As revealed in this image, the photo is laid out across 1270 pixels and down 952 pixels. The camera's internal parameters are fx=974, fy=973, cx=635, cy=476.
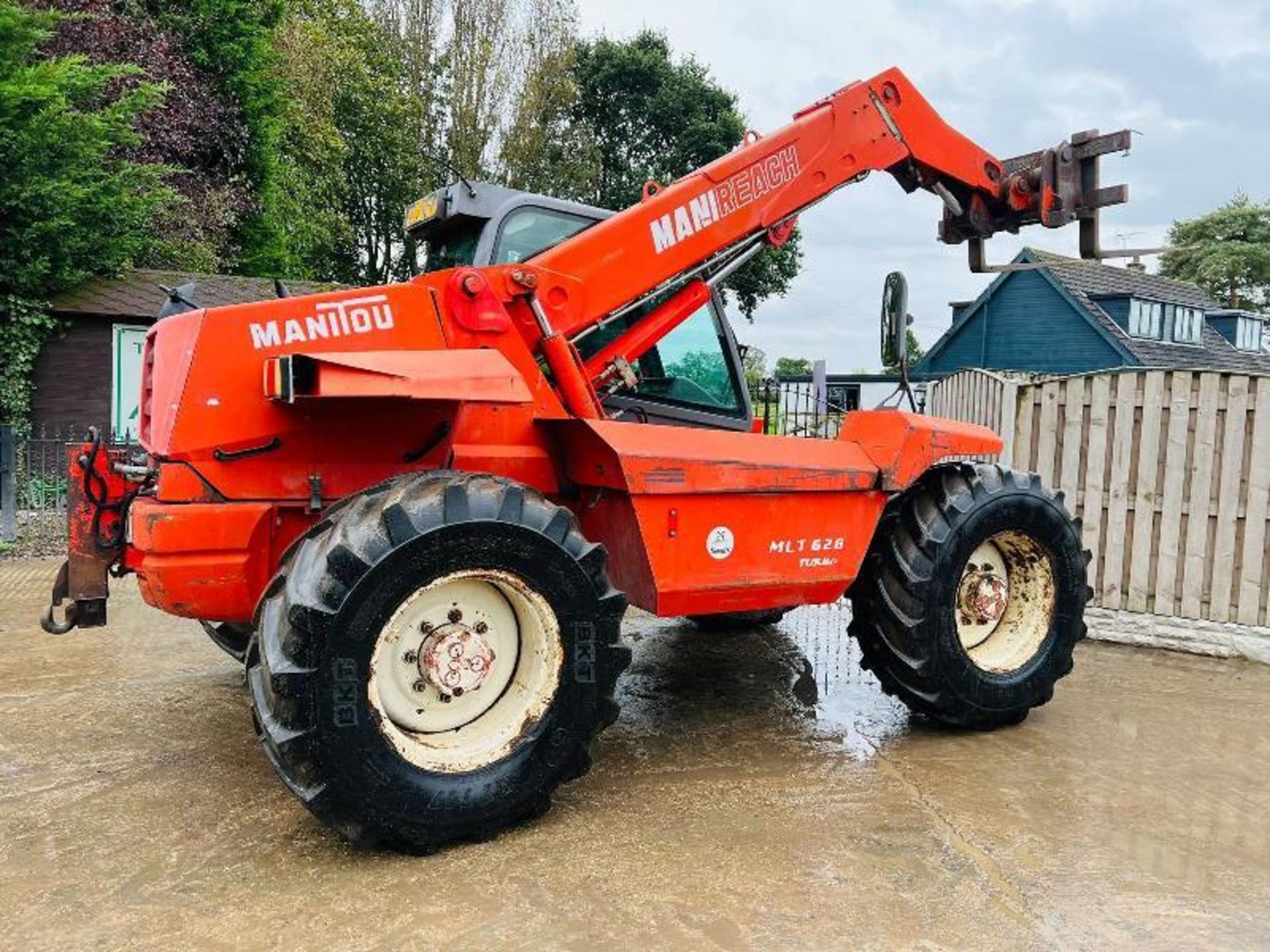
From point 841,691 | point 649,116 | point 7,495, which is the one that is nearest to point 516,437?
point 841,691

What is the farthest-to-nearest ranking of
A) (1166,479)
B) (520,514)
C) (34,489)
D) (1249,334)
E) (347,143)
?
1. (1249,334)
2. (347,143)
3. (34,489)
4. (1166,479)
5. (520,514)

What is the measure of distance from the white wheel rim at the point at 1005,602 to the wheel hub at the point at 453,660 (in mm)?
2346

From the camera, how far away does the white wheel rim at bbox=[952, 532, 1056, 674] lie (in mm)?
4551

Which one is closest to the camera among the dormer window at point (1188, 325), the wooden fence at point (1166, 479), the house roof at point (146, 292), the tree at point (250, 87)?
the wooden fence at point (1166, 479)

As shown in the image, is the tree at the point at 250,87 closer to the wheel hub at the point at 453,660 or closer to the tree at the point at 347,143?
the tree at the point at 347,143

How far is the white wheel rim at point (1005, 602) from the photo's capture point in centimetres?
455

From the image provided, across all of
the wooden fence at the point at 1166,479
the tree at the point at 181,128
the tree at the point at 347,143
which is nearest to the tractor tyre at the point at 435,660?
the wooden fence at the point at 1166,479

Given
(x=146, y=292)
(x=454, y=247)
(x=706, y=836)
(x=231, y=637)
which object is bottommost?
(x=706, y=836)

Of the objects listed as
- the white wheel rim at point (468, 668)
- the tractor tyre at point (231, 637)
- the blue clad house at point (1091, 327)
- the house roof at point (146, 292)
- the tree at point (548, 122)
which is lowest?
the tractor tyre at point (231, 637)

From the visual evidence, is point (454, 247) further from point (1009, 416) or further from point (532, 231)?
point (1009, 416)

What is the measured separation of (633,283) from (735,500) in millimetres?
1099

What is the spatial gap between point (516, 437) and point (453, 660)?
979 millimetres

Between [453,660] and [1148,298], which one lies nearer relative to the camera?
[453,660]

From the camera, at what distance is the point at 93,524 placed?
3787 mm
